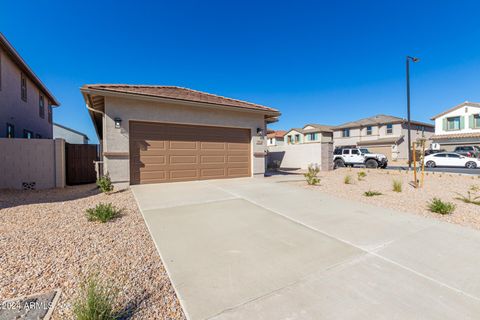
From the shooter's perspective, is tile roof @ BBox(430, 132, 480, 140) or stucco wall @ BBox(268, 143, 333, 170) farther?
tile roof @ BBox(430, 132, 480, 140)

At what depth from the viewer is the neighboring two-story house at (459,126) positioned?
24.7 metres

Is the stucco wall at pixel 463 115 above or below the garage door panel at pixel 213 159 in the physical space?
above

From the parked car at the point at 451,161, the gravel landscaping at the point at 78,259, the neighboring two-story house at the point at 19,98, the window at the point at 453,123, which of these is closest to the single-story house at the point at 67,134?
the neighboring two-story house at the point at 19,98

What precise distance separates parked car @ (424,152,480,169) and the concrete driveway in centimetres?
2034

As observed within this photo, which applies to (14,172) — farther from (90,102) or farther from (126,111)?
(126,111)

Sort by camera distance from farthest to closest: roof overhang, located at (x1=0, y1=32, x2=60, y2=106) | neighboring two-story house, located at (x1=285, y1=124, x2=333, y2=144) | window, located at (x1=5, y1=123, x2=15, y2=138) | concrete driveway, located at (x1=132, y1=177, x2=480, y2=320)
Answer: neighboring two-story house, located at (x1=285, y1=124, x2=333, y2=144) < window, located at (x1=5, y1=123, x2=15, y2=138) < roof overhang, located at (x1=0, y1=32, x2=60, y2=106) < concrete driveway, located at (x1=132, y1=177, x2=480, y2=320)

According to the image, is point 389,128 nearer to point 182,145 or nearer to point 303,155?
point 303,155

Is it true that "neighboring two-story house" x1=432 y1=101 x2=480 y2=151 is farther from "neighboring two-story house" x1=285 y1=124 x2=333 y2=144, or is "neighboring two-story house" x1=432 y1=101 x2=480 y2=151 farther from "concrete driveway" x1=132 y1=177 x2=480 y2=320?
"concrete driveway" x1=132 y1=177 x2=480 y2=320

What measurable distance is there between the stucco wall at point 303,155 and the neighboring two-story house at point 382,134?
18209 mm

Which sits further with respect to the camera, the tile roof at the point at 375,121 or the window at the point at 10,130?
the tile roof at the point at 375,121

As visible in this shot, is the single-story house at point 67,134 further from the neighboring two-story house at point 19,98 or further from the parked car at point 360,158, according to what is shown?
the parked car at point 360,158

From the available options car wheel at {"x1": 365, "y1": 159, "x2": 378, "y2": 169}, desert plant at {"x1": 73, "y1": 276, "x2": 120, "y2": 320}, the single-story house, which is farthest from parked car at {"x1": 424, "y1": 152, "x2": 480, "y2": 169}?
the single-story house

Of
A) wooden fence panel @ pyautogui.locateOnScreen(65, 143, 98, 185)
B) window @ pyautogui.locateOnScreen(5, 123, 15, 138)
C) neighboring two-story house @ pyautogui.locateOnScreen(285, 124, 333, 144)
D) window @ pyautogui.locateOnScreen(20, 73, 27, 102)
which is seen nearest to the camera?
wooden fence panel @ pyautogui.locateOnScreen(65, 143, 98, 185)

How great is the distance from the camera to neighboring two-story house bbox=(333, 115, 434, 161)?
1134 inches
